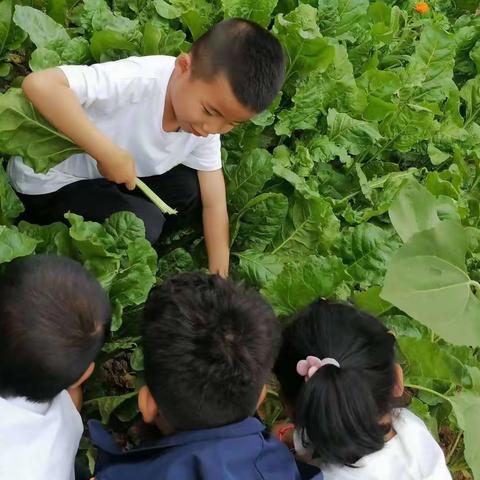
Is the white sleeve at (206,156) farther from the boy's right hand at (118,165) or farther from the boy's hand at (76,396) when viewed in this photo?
the boy's hand at (76,396)

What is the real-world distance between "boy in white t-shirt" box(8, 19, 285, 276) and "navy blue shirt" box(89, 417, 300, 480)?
653 millimetres

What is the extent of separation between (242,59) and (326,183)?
2.92 feet

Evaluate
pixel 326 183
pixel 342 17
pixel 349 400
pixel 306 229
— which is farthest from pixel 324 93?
pixel 349 400

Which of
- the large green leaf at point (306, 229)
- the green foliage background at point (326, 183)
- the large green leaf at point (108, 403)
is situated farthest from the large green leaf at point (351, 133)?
the large green leaf at point (108, 403)

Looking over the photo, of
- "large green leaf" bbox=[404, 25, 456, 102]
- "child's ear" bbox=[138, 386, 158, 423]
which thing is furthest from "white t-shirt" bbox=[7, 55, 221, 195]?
"large green leaf" bbox=[404, 25, 456, 102]

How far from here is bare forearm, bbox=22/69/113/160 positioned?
4.75ft

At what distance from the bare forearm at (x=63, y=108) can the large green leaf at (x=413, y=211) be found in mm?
640

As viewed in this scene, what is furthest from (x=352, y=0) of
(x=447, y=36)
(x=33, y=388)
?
(x=33, y=388)

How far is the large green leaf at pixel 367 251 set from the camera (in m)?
1.85


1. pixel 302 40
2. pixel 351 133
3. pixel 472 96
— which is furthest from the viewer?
pixel 472 96

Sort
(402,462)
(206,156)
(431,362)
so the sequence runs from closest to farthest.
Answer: (402,462), (431,362), (206,156)

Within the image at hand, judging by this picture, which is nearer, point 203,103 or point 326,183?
point 203,103

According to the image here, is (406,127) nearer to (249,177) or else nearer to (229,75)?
(249,177)

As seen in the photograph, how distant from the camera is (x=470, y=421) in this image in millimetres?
1444
